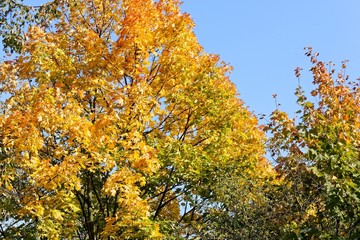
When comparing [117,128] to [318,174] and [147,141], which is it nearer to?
[147,141]

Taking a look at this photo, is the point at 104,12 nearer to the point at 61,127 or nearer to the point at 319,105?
the point at 61,127

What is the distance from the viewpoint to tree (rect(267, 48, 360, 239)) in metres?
7.17

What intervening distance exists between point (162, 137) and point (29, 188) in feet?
15.9

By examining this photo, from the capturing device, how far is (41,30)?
12617 millimetres

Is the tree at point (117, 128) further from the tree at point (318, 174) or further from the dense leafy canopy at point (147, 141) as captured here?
the tree at point (318, 174)

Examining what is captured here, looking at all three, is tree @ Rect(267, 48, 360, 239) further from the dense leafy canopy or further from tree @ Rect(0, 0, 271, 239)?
tree @ Rect(0, 0, 271, 239)

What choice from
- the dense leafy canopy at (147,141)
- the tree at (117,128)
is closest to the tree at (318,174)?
the dense leafy canopy at (147,141)

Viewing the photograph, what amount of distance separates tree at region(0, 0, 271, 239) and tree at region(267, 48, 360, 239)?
83.7 inches

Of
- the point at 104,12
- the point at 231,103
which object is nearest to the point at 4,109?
the point at 104,12

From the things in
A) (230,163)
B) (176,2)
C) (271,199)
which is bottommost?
(271,199)

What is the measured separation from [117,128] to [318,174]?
5370 millimetres

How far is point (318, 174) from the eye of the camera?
7.35m

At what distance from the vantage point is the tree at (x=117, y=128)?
32.6 feet

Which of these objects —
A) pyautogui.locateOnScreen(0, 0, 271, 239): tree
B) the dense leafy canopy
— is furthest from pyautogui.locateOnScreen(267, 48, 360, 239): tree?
pyautogui.locateOnScreen(0, 0, 271, 239): tree
